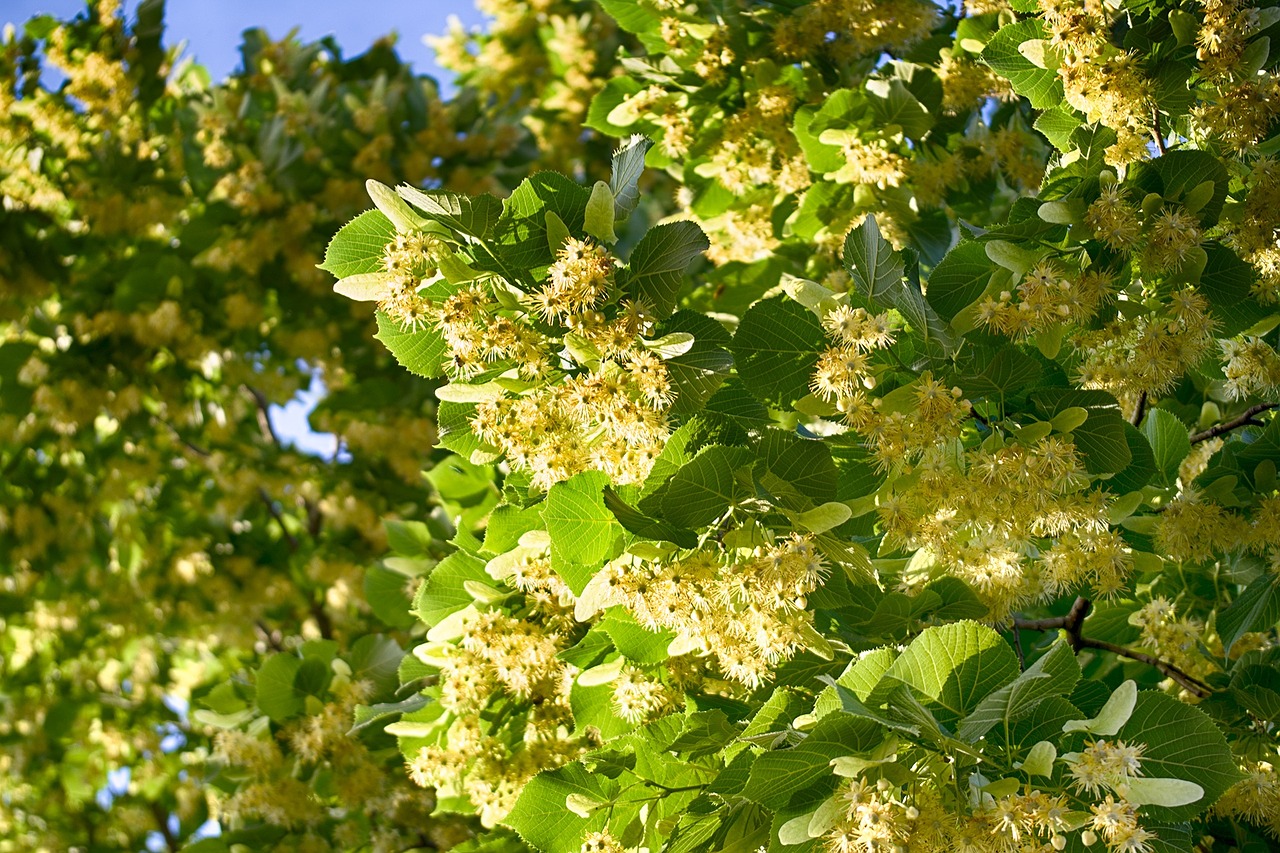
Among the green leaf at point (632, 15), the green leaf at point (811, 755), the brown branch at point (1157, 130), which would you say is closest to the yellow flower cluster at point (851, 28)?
the green leaf at point (632, 15)

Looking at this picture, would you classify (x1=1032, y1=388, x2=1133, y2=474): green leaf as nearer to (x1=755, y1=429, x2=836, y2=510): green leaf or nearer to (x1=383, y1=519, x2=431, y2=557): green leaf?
(x1=755, y1=429, x2=836, y2=510): green leaf

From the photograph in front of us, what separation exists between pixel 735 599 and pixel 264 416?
13.5 feet

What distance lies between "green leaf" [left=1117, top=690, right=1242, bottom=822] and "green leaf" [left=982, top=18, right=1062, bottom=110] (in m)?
1.22

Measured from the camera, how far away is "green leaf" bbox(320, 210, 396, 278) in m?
1.78

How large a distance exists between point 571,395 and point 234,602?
370cm

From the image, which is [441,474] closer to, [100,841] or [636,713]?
[636,713]

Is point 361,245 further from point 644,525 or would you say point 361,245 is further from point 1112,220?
point 1112,220

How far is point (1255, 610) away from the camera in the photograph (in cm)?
209

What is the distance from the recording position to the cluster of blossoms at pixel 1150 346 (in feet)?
6.15

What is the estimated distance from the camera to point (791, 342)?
184 centimetres

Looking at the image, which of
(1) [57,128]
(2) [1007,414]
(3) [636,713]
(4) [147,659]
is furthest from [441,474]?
(4) [147,659]

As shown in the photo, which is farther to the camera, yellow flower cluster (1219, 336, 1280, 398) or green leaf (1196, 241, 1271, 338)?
yellow flower cluster (1219, 336, 1280, 398)

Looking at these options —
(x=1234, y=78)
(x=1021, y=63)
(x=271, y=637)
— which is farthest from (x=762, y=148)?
(x=271, y=637)

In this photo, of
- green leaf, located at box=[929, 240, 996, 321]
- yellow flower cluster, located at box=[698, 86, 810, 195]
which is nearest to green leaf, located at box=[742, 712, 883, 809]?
green leaf, located at box=[929, 240, 996, 321]
